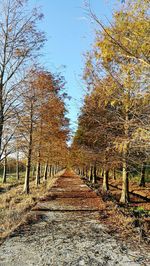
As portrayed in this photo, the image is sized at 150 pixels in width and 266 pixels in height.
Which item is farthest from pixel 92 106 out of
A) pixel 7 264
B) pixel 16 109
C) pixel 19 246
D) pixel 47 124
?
pixel 7 264

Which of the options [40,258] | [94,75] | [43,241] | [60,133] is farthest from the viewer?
[60,133]

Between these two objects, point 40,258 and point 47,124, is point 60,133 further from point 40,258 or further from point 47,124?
point 40,258

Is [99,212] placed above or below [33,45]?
below

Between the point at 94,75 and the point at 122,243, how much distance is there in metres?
5.19

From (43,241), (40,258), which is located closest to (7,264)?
(40,258)

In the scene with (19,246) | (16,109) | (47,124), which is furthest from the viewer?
(47,124)

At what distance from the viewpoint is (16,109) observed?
9.40m

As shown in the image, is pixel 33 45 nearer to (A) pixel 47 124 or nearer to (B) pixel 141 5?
(B) pixel 141 5

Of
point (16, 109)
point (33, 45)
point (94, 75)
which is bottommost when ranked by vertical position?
point (16, 109)

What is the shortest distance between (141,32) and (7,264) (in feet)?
14.9

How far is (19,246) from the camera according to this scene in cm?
540

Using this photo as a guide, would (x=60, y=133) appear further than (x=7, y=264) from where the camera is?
Yes

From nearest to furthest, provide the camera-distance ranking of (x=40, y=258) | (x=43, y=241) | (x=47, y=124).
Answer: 1. (x=40, y=258)
2. (x=43, y=241)
3. (x=47, y=124)

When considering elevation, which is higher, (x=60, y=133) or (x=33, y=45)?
(x=33, y=45)
